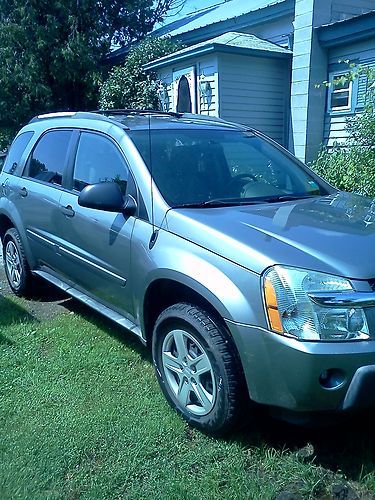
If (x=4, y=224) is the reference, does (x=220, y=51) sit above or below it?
above

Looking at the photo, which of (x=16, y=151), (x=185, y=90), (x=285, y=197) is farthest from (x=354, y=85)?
(x=285, y=197)

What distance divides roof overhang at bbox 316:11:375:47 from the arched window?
3.19 meters

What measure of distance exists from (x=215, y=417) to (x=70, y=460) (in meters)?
0.81

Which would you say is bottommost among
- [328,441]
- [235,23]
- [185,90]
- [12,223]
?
[328,441]

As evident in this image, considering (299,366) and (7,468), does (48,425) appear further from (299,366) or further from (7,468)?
(299,366)

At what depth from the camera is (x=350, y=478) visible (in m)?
2.52

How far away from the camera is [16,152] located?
17.5 ft

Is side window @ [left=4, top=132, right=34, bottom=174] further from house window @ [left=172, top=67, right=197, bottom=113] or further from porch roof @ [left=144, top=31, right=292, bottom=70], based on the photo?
house window @ [left=172, top=67, right=197, bottom=113]

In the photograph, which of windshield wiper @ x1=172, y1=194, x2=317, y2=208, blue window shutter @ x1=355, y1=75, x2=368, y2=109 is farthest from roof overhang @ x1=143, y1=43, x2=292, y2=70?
windshield wiper @ x1=172, y1=194, x2=317, y2=208

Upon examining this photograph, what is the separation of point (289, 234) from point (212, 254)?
1.40 ft

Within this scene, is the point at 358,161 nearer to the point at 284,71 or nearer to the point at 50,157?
the point at 50,157

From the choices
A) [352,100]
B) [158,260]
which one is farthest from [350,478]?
[352,100]

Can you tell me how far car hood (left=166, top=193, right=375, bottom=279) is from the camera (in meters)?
2.41

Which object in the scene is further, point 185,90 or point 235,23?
point 235,23
